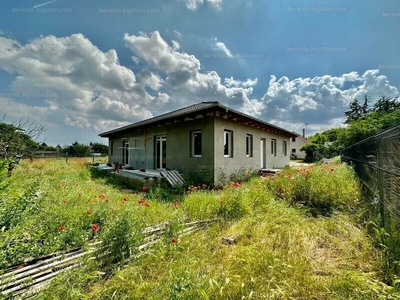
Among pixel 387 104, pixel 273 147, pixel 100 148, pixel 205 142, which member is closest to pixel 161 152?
pixel 205 142

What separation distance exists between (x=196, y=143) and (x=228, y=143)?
1.65 m

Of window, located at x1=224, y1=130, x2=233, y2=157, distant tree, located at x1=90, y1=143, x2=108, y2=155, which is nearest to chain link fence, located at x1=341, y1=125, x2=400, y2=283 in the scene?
window, located at x1=224, y1=130, x2=233, y2=157

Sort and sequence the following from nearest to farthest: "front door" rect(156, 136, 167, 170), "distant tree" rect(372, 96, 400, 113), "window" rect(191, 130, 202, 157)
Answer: "window" rect(191, 130, 202, 157) → "front door" rect(156, 136, 167, 170) → "distant tree" rect(372, 96, 400, 113)

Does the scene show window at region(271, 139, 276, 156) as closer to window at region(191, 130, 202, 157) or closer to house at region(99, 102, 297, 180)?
house at region(99, 102, 297, 180)

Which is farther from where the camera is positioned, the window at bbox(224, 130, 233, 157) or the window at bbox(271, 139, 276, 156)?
the window at bbox(271, 139, 276, 156)

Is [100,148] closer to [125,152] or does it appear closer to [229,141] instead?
[125,152]

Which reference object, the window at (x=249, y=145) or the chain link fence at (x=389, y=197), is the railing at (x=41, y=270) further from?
the window at (x=249, y=145)

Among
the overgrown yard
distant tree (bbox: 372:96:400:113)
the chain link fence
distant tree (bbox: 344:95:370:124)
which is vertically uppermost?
distant tree (bbox: 344:95:370:124)

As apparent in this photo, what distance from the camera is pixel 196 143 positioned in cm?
935

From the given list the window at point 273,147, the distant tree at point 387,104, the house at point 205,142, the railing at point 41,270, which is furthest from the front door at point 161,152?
the distant tree at point 387,104

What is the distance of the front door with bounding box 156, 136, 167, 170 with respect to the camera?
11.1 meters

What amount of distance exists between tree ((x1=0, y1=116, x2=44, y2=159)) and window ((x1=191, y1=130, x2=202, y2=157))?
7.25 m

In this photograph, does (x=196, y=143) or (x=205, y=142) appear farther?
(x=196, y=143)

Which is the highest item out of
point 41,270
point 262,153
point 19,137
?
point 19,137
